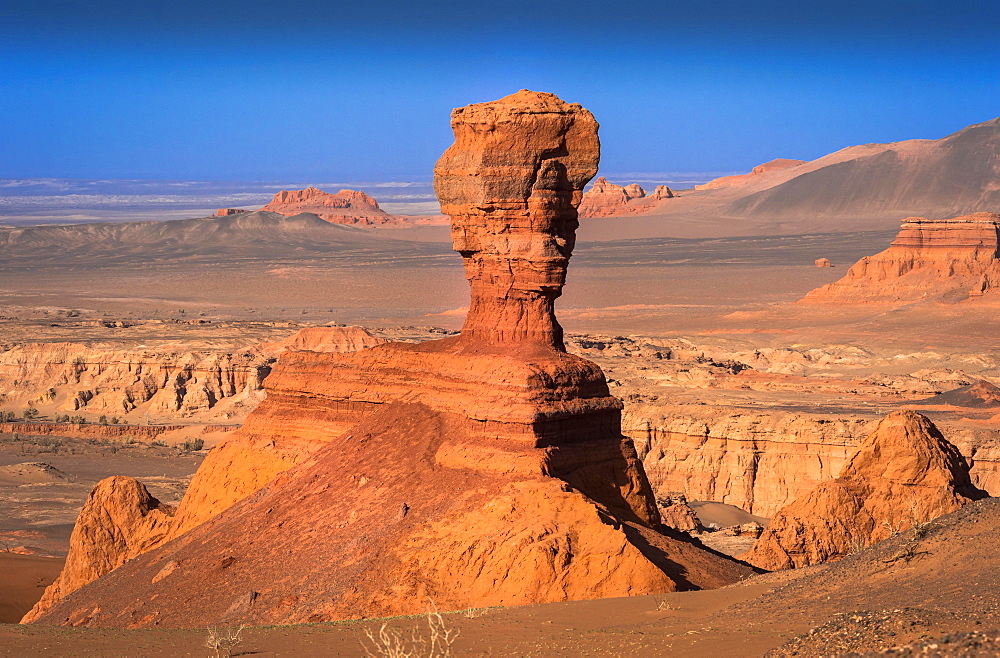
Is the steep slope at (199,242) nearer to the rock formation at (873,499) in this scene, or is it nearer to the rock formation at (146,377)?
the rock formation at (146,377)

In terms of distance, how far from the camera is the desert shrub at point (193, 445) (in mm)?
46281

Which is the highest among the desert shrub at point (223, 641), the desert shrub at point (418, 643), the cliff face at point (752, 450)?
the desert shrub at point (418, 643)

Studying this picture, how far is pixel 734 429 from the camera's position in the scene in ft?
116

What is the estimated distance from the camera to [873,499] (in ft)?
70.9

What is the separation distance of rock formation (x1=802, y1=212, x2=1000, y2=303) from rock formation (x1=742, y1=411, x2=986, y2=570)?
5372 cm

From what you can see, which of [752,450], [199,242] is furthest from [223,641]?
[199,242]

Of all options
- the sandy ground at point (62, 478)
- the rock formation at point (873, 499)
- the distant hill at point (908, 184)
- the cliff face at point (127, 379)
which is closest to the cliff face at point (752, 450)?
the rock formation at point (873, 499)

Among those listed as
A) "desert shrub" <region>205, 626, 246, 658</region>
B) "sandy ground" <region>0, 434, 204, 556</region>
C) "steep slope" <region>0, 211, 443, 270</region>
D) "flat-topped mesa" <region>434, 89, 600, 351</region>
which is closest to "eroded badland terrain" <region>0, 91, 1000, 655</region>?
"flat-topped mesa" <region>434, 89, 600, 351</region>

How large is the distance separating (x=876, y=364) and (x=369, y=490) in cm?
4466

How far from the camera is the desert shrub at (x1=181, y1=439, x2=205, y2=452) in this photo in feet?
152

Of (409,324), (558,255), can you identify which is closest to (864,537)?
(558,255)

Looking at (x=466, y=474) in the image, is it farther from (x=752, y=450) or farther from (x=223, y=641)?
(x=752, y=450)

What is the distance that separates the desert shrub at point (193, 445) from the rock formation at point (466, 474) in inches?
970

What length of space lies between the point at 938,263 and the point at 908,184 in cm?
11273
